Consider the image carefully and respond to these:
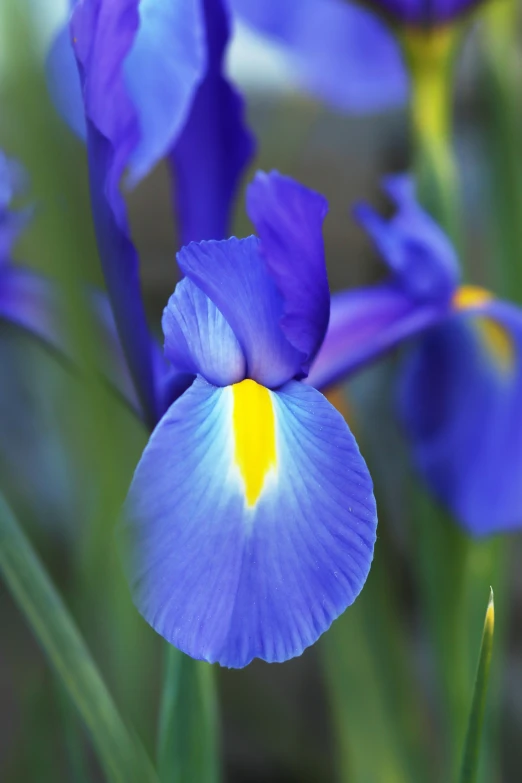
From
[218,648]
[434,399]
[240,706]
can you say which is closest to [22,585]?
[218,648]

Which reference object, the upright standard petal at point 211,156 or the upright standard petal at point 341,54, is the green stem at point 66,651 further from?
the upright standard petal at point 341,54

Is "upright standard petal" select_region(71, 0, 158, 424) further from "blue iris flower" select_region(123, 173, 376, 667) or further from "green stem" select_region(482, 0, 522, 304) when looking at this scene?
"green stem" select_region(482, 0, 522, 304)

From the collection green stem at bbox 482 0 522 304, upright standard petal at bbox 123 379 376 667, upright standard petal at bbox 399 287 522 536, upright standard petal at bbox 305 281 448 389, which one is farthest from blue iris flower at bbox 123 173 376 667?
green stem at bbox 482 0 522 304

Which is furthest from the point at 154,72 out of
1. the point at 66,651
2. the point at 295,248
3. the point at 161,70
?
the point at 66,651

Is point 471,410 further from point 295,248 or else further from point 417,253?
point 295,248

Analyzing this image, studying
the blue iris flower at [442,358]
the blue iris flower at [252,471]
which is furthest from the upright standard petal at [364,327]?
the blue iris flower at [252,471]

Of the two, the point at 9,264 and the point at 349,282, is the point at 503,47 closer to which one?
the point at 9,264
